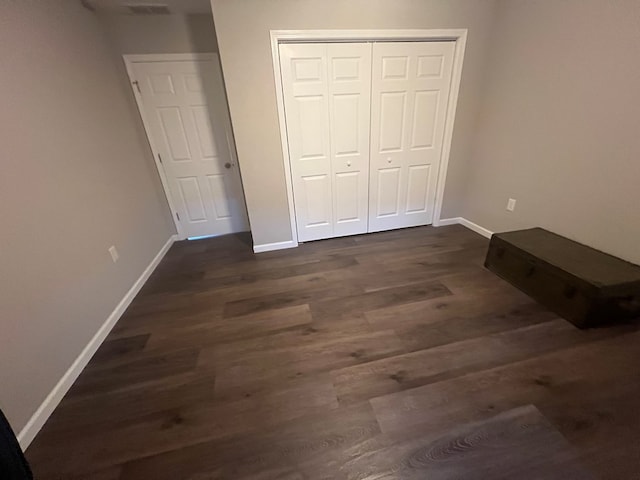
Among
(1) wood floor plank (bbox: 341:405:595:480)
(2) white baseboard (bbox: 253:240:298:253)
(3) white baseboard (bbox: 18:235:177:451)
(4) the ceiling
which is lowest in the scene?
(1) wood floor plank (bbox: 341:405:595:480)

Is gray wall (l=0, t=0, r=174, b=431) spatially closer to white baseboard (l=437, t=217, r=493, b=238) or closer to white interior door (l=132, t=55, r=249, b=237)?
→ white interior door (l=132, t=55, r=249, b=237)

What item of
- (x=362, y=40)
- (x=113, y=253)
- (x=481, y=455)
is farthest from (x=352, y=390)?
(x=362, y=40)

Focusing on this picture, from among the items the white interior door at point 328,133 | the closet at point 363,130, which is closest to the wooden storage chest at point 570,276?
the closet at point 363,130

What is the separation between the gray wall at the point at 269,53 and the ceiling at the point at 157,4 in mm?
498

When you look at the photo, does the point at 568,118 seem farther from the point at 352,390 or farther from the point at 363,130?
the point at 352,390

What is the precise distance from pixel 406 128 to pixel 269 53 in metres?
1.50

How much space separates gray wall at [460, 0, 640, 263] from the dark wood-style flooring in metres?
0.80

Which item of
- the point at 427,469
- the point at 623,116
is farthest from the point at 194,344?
the point at 623,116

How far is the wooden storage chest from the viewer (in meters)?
1.67

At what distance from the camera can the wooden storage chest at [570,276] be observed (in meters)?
1.67

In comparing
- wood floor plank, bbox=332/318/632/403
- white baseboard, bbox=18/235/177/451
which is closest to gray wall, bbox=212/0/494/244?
white baseboard, bbox=18/235/177/451

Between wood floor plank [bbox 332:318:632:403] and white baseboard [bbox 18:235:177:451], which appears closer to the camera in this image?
white baseboard [bbox 18:235:177:451]

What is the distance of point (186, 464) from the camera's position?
3.92 feet

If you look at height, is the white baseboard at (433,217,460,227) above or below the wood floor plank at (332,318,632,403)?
above
